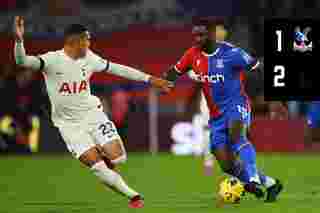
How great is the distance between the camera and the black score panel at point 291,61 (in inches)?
713

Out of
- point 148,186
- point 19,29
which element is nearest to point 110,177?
point 19,29

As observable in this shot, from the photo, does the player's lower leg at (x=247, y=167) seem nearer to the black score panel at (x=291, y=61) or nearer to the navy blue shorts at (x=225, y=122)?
the navy blue shorts at (x=225, y=122)

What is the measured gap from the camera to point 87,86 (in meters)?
15.7

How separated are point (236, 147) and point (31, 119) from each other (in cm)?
1248

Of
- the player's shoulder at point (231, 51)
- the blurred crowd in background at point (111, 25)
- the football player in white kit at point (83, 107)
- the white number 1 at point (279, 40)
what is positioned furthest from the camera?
the blurred crowd in background at point (111, 25)

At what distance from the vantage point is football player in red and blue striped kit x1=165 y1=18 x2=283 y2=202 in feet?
52.3

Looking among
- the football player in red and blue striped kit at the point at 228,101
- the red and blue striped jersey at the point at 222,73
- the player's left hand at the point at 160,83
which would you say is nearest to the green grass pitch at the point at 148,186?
the football player in red and blue striped kit at the point at 228,101

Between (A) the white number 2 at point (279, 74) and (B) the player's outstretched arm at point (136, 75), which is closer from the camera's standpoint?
(B) the player's outstretched arm at point (136, 75)

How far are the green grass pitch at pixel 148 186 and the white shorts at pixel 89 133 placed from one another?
805 millimetres

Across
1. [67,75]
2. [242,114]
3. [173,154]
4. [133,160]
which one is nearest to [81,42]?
[67,75]

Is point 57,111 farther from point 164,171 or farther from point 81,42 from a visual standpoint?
point 164,171

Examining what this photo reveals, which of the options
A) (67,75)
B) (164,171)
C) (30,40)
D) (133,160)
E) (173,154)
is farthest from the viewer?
(30,40)

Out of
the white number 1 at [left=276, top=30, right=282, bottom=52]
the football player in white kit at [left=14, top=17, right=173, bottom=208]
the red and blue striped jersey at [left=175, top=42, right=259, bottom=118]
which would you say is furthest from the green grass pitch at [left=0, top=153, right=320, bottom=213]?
the white number 1 at [left=276, top=30, right=282, bottom=52]

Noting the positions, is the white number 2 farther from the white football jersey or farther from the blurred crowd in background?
the blurred crowd in background
